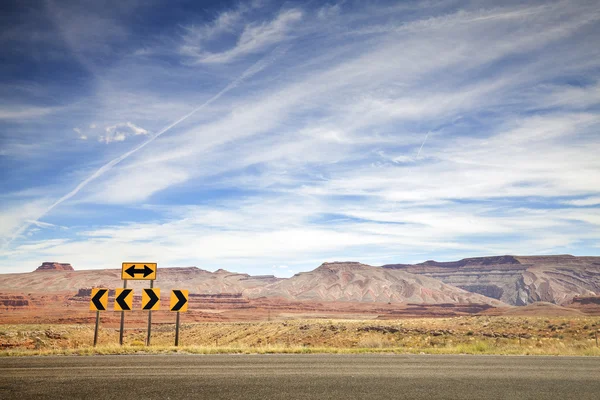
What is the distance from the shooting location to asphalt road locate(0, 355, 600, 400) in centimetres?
769

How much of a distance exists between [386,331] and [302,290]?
140m

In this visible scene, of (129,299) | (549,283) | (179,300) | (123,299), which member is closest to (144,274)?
(129,299)

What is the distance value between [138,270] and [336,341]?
19.0 meters

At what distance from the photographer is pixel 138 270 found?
58.5 feet

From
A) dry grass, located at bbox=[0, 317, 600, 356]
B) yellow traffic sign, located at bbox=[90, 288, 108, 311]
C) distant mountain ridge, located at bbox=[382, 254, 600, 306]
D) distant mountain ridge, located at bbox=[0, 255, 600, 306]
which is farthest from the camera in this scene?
distant mountain ridge, located at bbox=[382, 254, 600, 306]

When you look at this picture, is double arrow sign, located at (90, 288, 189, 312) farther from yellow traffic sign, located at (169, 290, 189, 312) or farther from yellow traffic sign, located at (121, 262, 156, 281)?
yellow traffic sign, located at (121, 262, 156, 281)

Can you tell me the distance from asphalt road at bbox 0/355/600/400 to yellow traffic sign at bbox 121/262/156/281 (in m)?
5.21

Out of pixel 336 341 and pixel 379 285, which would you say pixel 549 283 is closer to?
pixel 379 285

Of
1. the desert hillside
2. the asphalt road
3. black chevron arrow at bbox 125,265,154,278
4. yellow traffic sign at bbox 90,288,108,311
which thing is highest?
black chevron arrow at bbox 125,265,154,278

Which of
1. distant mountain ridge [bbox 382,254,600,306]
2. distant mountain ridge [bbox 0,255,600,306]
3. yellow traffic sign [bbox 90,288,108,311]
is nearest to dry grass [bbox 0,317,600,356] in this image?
yellow traffic sign [bbox 90,288,108,311]

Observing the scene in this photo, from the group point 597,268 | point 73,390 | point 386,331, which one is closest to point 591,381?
point 73,390

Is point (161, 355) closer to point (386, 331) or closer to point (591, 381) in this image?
point (591, 381)

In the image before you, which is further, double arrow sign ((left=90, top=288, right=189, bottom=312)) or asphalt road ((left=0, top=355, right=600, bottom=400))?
double arrow sign ((left=90, top=288, right=189, bottom=312))

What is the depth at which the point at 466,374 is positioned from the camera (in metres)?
9.99
